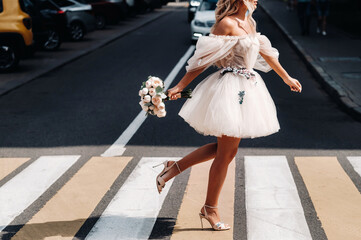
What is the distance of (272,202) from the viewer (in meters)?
5.62

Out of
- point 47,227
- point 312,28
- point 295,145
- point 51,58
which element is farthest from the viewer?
point 312,28

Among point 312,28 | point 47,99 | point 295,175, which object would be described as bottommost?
point 312,28

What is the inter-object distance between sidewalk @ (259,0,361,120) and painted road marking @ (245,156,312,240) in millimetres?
3349

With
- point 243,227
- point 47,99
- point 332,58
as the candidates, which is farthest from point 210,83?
Answer: point 332,58

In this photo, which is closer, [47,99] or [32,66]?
[47,99]

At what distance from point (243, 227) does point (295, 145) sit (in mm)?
3197

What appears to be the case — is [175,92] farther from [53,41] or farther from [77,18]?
[77,18]

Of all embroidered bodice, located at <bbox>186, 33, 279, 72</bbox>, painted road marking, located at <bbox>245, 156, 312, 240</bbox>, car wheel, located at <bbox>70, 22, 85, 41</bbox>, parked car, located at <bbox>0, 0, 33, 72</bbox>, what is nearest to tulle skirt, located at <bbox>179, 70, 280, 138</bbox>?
embroidered bodice, located at <bbox>186, 33, 279, 72</bbox>

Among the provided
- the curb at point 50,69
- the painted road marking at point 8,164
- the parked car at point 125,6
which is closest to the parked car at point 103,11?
the parked car at point 125,6

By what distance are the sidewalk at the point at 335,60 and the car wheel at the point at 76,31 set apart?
757 centimetres

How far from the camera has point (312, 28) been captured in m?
25.8

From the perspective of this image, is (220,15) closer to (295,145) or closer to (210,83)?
(210,83)

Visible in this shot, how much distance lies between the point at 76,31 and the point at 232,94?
1953cm

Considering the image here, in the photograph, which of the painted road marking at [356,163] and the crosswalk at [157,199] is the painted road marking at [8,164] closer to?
the crosswalk at [157,199]
